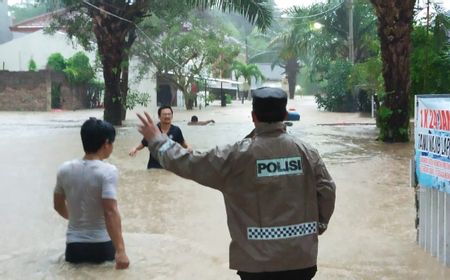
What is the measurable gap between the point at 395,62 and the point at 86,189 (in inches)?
457

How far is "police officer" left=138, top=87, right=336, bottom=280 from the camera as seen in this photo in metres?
2.72

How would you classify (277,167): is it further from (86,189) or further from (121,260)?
(121,260)

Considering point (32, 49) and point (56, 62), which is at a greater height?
point (32, 49)

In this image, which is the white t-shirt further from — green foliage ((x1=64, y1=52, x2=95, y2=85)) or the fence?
green foliage ((x1=64, y1=52, x2=95, y2=85))

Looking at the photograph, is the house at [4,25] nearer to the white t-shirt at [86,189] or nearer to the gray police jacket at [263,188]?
the white t-shirt at [86,189]

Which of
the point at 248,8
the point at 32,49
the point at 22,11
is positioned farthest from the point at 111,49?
the point at 22,11

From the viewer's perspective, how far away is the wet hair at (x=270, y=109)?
2.76m

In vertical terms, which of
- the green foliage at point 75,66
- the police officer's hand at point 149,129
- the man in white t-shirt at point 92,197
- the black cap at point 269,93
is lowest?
the man in white t-shirt at point 92,197

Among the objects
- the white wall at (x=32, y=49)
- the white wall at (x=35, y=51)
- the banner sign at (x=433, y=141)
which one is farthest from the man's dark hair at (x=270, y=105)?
the white wall at (x=32, y=49)

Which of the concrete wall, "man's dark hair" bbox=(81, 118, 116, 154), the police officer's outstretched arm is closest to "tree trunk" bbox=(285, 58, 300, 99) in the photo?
the concrete wall

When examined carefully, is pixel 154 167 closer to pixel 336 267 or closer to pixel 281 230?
pixel 336 267

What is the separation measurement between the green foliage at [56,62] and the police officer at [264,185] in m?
38.2

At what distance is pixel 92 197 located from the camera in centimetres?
422

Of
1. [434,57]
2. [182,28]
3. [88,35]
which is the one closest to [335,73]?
[182,28]
